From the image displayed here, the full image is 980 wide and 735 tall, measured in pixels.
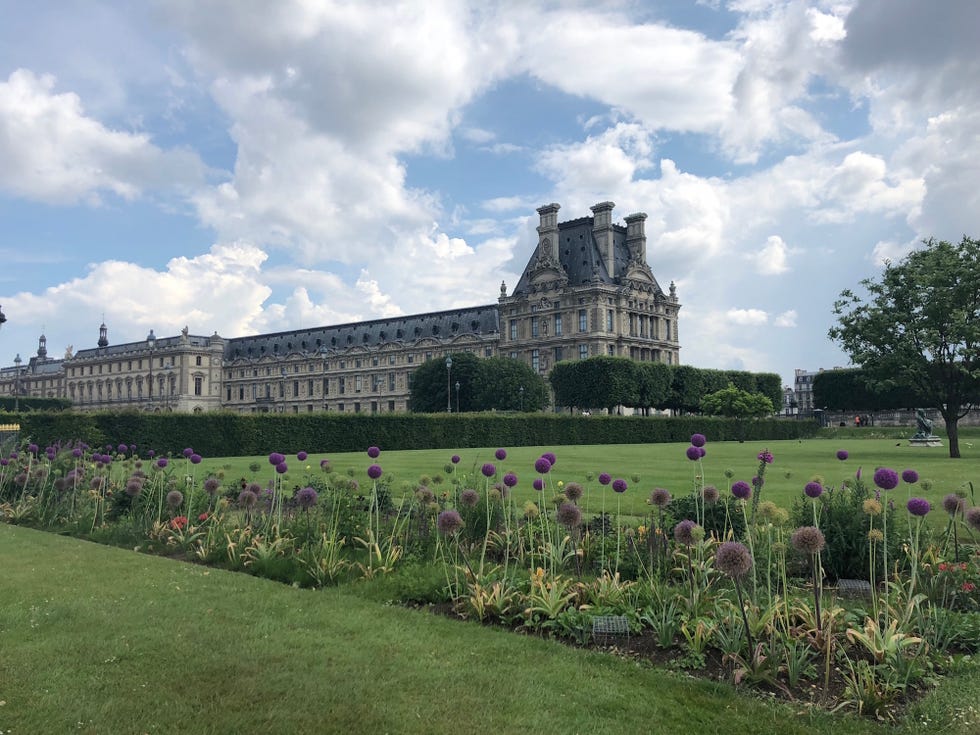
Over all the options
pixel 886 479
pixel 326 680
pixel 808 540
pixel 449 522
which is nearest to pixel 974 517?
pixel 886 479

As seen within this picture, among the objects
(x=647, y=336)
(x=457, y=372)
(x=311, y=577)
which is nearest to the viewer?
(x=311, y=577)

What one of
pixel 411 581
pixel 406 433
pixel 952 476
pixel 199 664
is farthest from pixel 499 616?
pixel 406 433

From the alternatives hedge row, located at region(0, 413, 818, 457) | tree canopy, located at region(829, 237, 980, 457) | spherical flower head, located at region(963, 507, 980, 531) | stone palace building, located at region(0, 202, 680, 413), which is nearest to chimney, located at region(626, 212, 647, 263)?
stone palace building, located at region(0, 202, 680, 413)

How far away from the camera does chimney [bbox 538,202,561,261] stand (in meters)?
105

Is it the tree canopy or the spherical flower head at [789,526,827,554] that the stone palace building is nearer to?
the tree canopy

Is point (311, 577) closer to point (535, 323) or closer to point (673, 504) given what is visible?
point (673, 504)

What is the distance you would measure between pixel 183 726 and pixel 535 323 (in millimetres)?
101977

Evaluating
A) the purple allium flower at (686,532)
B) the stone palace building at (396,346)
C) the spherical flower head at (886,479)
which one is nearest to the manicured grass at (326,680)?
the purple allium flower at (686,532)

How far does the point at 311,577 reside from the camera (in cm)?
827

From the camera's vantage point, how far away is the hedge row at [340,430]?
106ft

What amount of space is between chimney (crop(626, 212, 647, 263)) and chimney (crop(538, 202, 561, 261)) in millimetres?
10306

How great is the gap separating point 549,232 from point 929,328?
7687 centimetres

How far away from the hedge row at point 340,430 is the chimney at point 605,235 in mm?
46535

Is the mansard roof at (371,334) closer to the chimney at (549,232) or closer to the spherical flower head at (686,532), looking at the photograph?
the chimney at (549,232)
